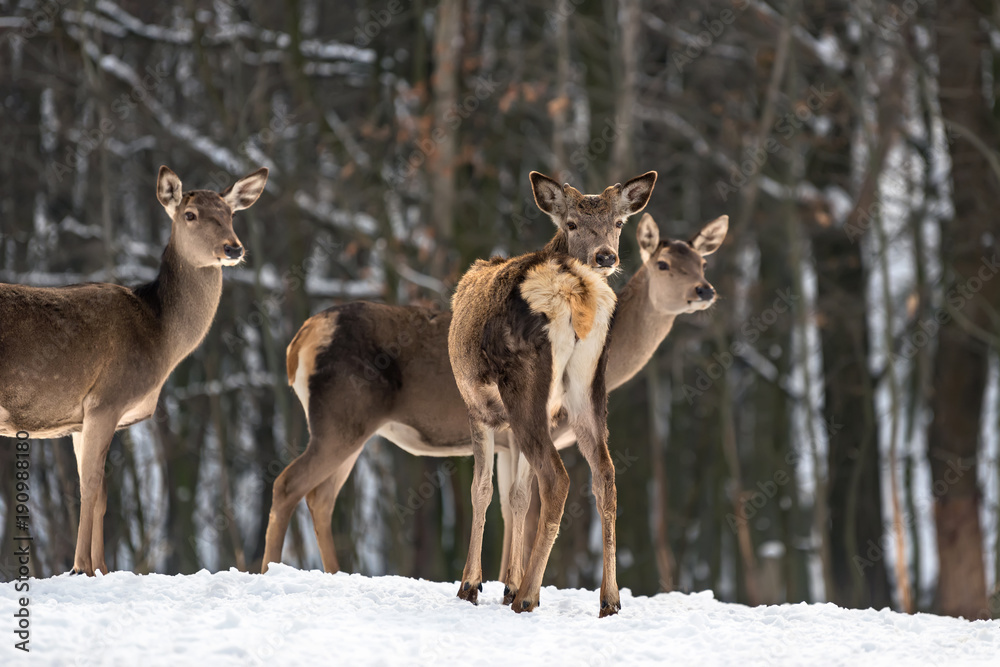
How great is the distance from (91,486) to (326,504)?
2336 millimetres

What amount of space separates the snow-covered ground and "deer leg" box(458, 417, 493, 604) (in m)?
0.14

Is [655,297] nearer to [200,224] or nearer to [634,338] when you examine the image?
[634,338]

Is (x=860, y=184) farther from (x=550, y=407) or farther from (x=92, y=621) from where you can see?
(x=92, y=621)

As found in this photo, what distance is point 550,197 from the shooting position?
7500mm

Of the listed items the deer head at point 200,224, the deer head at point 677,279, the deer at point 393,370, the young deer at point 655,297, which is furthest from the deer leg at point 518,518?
the deer head at point 200,224

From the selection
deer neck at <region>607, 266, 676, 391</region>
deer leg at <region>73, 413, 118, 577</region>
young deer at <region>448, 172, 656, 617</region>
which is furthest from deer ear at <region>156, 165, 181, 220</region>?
deer neck at <region>607, 266, 676, 391</region>

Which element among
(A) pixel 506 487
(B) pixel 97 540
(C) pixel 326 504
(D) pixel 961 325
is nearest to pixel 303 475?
(C) pixel 326 504

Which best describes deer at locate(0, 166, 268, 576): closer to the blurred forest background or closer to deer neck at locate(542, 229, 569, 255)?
deer neck at locate(542, 229, 569, 255)

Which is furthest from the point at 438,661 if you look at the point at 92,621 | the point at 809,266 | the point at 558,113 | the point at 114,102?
the point at 809,266

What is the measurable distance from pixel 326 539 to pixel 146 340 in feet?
7.06

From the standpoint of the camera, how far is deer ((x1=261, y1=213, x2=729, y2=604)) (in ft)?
28.4

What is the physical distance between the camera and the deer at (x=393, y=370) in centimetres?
866

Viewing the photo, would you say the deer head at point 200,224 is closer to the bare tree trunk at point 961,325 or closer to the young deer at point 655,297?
the young deer at point 655,297

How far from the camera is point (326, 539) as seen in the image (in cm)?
871
